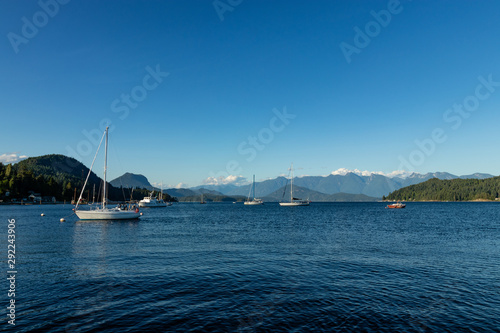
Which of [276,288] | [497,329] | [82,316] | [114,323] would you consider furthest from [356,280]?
[82,316]

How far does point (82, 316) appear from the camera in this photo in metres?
15.0

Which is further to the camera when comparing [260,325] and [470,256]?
[470,256]

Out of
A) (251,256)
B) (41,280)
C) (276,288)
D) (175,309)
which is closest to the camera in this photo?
(175,309)

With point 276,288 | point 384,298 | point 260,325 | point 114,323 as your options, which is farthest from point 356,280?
point 114,323

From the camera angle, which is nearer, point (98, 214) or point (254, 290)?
point (254, 290)

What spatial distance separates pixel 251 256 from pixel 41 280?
18.4 meters

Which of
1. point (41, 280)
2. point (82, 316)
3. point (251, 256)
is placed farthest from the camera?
point (251, 256)

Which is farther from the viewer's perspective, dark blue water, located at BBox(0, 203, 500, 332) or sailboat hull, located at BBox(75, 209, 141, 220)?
sailboat hull, located at BBox(75, 209, 141, 220)

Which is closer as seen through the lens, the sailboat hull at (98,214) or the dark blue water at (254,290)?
the dark blue water at (254,290)

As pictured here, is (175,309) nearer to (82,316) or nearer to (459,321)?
(82,316)

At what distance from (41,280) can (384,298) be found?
2371 centimetres

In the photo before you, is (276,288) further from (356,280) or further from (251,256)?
(251,256)

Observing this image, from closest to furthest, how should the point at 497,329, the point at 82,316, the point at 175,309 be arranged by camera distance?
the point at 497,329
the point at 82,316
the point at 175,309

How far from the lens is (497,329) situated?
1409 cm
